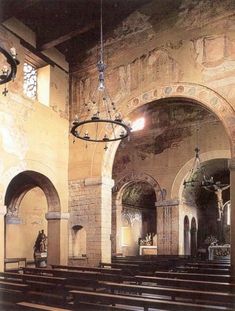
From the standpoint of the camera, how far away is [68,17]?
49.5ft

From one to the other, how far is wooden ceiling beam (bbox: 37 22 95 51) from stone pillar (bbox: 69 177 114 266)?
547 centimetres

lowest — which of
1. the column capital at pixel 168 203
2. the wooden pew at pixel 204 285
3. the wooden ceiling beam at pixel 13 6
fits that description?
the wooden pew at pixel 204 285

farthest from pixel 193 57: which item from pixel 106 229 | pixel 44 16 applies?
pixel 106 229

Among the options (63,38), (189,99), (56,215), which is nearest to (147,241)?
(56,215)

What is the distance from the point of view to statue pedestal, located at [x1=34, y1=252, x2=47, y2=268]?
18375mm

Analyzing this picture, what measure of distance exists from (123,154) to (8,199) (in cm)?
688

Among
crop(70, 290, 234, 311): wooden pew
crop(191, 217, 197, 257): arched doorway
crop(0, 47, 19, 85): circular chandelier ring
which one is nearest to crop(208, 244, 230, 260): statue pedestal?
crop(191, 217, 197, 257): arched doorway

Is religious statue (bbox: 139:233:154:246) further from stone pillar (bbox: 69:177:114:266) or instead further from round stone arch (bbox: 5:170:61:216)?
stone pillar (bbox: 69:177:114:266)

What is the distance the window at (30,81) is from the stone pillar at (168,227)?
29.3 ft

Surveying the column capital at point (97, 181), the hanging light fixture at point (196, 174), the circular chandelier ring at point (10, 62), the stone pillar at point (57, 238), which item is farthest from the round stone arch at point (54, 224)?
the circular chandelier ring at point (10, 62)

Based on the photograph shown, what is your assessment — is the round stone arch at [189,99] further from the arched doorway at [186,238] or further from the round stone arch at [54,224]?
the arched doorway at [186,238]

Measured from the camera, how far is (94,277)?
9.75m

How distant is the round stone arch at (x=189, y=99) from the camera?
41.5 ft

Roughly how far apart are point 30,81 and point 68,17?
2.94 meters
